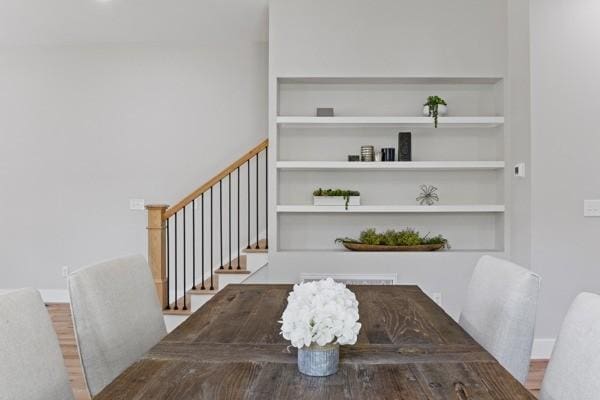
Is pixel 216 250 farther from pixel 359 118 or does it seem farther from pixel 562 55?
pixel 562 55

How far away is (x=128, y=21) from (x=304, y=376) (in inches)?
176

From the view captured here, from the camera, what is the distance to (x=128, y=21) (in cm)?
456

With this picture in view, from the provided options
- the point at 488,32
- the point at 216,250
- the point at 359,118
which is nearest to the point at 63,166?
the point at 216,250

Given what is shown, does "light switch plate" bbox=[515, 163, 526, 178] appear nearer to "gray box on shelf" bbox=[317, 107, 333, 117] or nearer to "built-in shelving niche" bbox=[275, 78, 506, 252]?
"built-in shelving niche" bbox=[275, 78, 506, 252]

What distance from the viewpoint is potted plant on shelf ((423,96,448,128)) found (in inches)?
151

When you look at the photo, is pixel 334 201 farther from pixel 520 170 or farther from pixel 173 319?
pixel 173 319

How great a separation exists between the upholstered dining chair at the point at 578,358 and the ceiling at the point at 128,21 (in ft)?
12.6

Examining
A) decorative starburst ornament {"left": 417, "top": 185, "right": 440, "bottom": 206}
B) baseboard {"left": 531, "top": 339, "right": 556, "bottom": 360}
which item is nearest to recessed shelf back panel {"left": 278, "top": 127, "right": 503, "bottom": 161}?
decorative starburst ornament {"left": 417, "top": 185, "right": 440, "bottom": 206}

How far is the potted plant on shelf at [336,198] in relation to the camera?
388 cm

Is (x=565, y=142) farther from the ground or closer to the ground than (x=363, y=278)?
farther from the ground

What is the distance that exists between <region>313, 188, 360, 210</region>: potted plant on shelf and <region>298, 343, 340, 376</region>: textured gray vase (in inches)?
110

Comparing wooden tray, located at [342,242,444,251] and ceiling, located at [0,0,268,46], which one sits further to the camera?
ceiling, located at [0,0,268,46]

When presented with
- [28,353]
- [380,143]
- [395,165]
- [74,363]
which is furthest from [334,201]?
[28,353]

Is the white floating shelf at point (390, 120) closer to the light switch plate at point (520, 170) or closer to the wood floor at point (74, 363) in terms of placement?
the light switch plate at point (520, 170)
